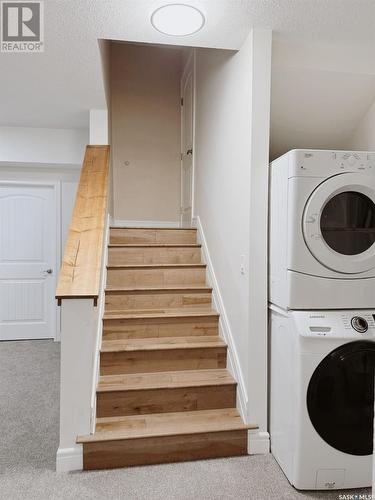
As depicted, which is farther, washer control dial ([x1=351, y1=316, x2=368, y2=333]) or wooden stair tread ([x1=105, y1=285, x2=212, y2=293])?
wooden stair tread ([x1=105, y1=285, x2=212, y2=293])

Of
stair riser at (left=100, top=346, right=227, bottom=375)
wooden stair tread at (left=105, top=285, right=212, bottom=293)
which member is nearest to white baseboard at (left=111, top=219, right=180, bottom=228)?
wooden stair tread at (left=105, top=285, right=212, bottom=293)

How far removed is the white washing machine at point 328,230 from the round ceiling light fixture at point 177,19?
906mm

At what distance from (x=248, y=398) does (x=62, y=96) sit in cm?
278

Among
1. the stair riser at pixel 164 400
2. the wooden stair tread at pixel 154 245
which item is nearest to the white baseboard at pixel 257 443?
the stair riser at pixel 164 400

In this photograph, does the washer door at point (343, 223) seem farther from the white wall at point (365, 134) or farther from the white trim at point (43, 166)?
the white trim at point (43, 166)

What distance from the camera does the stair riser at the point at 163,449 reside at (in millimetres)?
Result: 1980

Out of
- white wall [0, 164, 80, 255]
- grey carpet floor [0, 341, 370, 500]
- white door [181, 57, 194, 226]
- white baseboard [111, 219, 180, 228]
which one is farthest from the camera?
white baseboard [111, 219, 180, 228]

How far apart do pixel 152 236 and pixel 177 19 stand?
2070mm

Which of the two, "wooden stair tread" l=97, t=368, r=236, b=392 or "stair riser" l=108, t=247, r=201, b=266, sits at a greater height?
"stair riser" l=108, t=247, r=201, b=266

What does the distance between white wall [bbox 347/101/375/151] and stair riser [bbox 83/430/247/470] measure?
2.22 metres

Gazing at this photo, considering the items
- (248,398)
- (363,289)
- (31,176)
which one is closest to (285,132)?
(363,289)

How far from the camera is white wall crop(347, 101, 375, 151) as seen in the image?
2.69 metres

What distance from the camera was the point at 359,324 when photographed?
1.91 metres

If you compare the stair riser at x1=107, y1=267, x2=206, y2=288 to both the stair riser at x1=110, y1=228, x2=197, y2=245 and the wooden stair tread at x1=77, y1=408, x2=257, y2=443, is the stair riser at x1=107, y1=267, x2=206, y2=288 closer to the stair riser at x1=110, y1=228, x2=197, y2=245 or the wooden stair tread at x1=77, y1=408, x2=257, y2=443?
the stair riser at x1=110, y1=228, x2=197, y2=245
